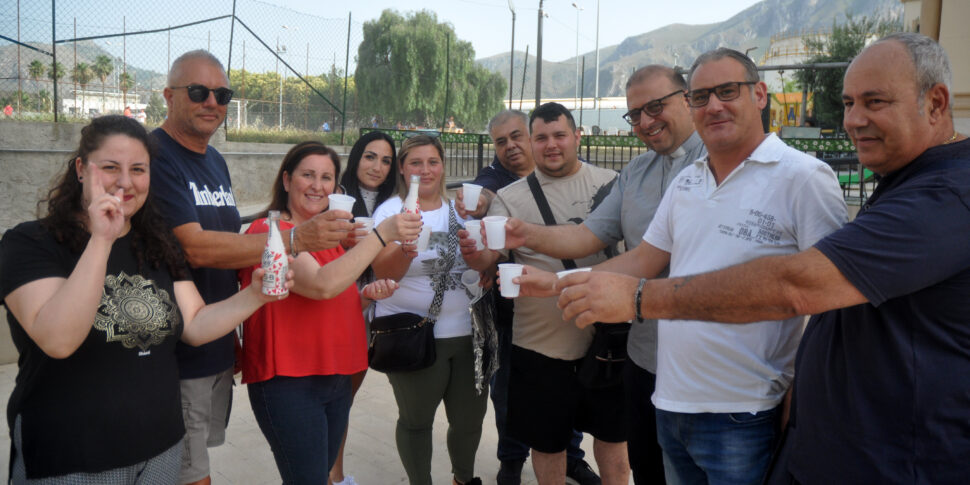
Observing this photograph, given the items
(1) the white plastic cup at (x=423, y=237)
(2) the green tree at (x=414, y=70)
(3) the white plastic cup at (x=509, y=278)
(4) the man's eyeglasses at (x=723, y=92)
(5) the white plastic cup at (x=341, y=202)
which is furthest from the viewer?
(2) the green tree at (x=414, y=70)

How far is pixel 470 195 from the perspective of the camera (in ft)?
11.1

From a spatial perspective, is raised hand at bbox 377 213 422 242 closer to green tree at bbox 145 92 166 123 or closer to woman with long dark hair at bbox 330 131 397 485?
woman with long dark hair at bbox 330 131 397 485

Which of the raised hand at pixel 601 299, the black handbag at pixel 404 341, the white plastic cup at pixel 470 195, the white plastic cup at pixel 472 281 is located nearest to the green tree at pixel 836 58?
A: the white plastic cup at pixel 470 195

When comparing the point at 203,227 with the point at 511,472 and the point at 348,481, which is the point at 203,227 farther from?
the point at 511,472

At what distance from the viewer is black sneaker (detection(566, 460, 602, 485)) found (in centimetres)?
384

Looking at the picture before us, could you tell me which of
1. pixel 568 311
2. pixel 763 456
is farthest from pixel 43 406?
pixel 763 456

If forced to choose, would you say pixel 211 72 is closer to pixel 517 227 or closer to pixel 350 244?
pixel 350 244

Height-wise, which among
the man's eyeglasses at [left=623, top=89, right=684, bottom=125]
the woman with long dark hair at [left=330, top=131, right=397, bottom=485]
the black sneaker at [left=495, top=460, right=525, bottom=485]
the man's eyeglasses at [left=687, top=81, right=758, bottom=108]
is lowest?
the black sneaker at [left=495, top=460, right=525, bottom=485]

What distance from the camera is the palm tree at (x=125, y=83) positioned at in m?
13.0

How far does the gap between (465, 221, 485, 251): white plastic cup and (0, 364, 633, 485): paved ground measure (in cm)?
166

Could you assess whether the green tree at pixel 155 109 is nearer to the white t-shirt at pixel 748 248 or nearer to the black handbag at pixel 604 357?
the black handbag at pixel 604 357

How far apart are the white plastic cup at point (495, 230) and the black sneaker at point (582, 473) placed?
5.92 feet

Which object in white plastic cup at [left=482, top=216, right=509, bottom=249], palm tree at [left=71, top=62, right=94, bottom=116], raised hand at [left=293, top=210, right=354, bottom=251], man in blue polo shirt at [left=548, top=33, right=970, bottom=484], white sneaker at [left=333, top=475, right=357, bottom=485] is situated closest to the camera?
man in blue polo shirt at [left=548, top=33, right=970, bottom=484]

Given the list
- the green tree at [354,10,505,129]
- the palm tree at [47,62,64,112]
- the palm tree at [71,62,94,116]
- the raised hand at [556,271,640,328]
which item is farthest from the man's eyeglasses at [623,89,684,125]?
the green tree at [354,10,505,129]
